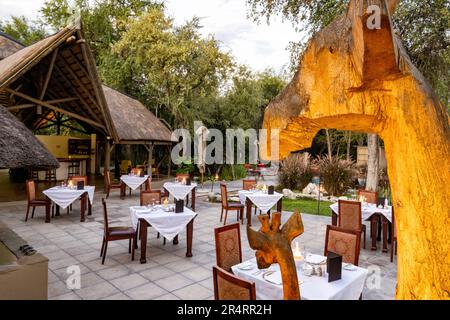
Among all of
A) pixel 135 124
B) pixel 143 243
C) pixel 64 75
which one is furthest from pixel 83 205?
pixel 135 124

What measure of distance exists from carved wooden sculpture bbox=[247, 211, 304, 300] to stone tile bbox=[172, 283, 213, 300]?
120 inches

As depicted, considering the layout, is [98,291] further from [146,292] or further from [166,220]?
[166,220]

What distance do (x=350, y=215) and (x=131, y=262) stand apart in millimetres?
4510

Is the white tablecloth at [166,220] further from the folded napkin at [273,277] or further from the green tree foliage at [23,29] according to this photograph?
the green tree foliage at [23,29]

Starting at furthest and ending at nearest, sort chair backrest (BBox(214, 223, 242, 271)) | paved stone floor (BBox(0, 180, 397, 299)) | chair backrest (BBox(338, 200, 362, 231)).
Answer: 1. chair backrest (BBox(338, 200, 362, 231))
2. paved stone floor (BBox(0, 180, 397, 299))
3. chair backrest (BBox(214, 223, 242, 271))

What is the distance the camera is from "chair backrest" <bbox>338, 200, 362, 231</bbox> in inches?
255

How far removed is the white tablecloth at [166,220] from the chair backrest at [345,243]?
9.53ft

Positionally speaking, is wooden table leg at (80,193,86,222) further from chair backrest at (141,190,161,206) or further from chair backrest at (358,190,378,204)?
chair backrest at (358,190,378,204)

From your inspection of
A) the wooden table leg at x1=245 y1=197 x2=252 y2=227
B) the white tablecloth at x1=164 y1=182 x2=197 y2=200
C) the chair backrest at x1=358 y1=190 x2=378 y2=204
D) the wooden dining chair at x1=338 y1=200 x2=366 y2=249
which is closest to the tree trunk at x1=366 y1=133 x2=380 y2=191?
the chair backrest at x1=358 y1=190 x2=378 y2=204

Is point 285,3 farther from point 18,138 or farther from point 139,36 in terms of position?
point 18,138

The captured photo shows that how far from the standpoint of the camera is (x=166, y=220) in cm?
613
